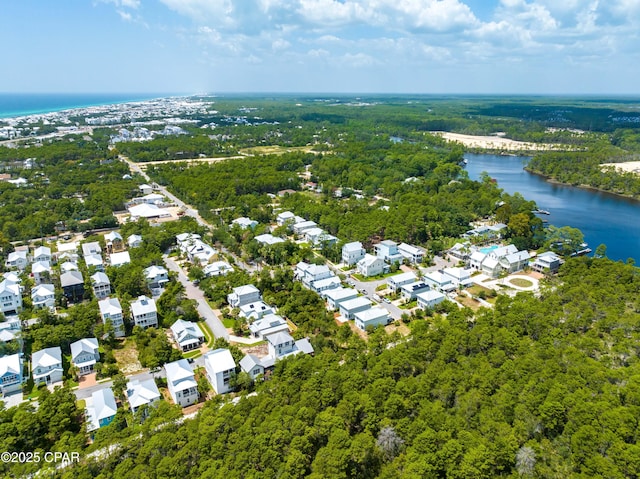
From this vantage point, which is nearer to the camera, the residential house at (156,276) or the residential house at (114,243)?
the residential house at (156,276)

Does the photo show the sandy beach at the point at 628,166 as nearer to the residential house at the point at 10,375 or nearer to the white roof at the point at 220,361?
the white roof at the point at 220,361

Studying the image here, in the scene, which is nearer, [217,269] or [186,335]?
[186,335]

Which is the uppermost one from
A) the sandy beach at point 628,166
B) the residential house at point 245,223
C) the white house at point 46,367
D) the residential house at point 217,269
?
the sandy beach at point 628,166

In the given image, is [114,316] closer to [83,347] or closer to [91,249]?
[83,347]

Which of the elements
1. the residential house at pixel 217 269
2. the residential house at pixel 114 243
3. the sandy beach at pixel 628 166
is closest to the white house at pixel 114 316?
the residential house at pixel 217 269

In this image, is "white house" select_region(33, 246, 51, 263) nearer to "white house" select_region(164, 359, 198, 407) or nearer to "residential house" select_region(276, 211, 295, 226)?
"white house" select_region(164, 359, 198, 407)

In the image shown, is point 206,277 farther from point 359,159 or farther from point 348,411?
point 359,159

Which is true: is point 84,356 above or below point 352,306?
below

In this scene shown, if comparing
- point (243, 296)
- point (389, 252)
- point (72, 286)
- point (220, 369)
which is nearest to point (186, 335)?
point (220, 369)
